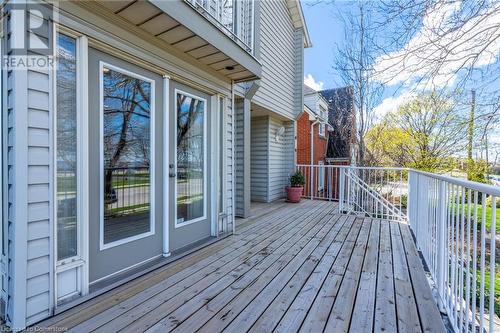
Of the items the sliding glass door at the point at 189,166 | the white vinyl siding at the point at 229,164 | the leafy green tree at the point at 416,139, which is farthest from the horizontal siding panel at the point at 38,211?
the leafy green tree at the point at 416,139

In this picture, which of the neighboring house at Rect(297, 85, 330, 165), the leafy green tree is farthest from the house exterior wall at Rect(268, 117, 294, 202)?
the leafy green tree

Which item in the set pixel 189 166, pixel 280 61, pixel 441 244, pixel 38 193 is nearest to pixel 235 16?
pixel 189 166

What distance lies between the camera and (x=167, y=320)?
1.86m

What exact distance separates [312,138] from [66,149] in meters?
9.11

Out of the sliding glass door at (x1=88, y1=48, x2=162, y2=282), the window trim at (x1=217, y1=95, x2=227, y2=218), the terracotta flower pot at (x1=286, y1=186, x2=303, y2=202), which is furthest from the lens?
the terracotta flower pot at (x1=286, y1=186, x2=303, y2=202)

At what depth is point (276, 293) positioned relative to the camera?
88.6 inches

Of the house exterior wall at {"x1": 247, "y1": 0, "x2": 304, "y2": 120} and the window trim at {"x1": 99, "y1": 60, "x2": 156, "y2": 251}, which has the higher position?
the house exterior wall at {"x1": 247, "y1": 0, "x2": 304, "y2": 120}

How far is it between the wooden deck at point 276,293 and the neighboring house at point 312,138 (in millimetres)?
5406

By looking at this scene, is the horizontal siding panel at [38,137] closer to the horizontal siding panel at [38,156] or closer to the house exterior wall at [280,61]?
the horizontal siding panel at [38,156]

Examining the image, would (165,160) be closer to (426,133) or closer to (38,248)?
(38,248)

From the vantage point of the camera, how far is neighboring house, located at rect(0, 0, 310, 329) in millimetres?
1787

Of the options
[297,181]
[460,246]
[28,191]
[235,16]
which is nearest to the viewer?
[28,191]

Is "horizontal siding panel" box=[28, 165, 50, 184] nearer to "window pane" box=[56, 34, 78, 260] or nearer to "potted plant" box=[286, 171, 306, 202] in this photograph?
"window pane" box=[56, 34, 78, 260]

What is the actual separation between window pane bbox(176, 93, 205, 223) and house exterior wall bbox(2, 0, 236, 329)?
143 centimetres
